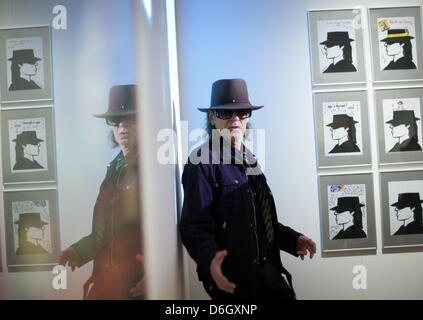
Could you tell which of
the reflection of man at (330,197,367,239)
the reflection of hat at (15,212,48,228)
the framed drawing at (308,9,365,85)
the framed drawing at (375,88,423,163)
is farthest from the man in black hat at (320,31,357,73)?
the reflection of hat at (15,212,48,228)

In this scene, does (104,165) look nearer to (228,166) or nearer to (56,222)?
(56,222)

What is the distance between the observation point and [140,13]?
4.07ft

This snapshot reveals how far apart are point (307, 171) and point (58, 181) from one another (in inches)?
56.4

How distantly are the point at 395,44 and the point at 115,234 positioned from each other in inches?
76.3

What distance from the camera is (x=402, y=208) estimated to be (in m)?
2.20

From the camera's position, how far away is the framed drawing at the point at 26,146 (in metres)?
1.24

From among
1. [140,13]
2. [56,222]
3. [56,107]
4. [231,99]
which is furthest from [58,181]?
[231,99]

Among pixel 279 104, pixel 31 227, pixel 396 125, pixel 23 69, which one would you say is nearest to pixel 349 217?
pixel 396 125

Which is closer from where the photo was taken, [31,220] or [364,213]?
[31,220]

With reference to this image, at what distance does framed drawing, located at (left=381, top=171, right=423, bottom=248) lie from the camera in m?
2.20

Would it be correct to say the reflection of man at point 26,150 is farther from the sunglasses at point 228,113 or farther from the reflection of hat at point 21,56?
the sunglasses at point 228,113

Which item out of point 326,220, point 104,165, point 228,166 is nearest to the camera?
point 104,165

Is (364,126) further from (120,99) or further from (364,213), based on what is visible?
(120,99)

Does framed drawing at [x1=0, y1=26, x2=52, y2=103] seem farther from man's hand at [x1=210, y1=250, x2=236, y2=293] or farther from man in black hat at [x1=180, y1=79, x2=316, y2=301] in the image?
man's hand at [x1=210, y1=250, x2=236, y2=293]
